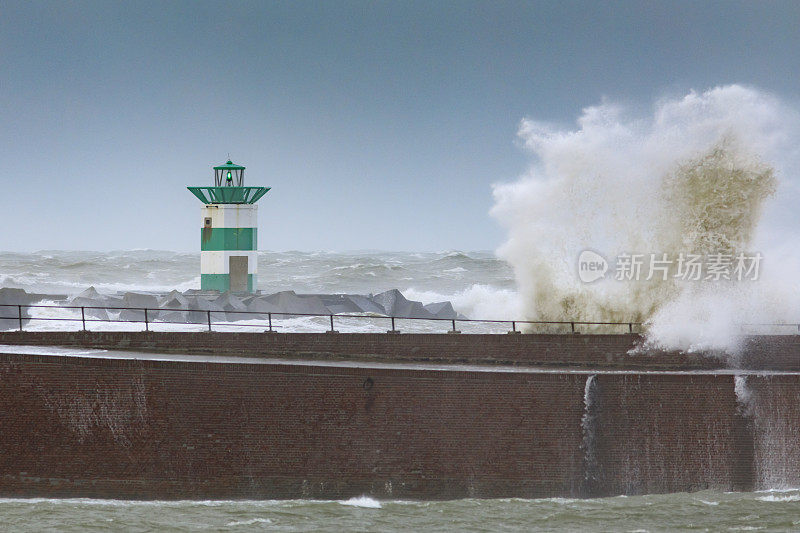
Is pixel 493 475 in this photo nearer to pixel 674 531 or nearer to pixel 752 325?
pixel 674 531

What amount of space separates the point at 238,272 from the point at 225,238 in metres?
0.89

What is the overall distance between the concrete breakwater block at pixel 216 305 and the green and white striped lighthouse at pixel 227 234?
433mm

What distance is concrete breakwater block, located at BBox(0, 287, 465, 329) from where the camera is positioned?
2372cm

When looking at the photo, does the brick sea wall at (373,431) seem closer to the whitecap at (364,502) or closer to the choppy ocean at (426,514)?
the whitecap at (364,502)

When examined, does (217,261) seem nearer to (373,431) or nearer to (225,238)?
(225,238)

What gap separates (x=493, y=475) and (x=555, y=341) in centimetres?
320

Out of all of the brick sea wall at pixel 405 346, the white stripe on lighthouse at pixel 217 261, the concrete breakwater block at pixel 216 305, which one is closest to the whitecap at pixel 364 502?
the brick sea wall at pixel 405 346

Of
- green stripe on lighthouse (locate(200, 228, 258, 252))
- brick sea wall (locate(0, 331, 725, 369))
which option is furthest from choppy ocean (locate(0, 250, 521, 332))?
brick sea wall (locate(0, 331, 725, 369))

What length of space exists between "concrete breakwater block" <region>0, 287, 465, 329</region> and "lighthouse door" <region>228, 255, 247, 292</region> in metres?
0.21

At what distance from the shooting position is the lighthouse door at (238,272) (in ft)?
78.4

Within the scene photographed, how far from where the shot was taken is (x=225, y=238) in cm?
2359

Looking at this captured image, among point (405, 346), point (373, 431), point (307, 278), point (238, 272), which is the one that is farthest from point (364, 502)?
point (307, 278)

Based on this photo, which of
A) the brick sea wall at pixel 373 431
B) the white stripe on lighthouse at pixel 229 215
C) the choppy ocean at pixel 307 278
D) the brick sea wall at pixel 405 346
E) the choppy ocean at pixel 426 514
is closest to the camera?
the choppy ocean at pixel 426 514

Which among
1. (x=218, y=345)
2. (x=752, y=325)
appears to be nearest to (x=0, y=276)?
(x=218, y=345)
